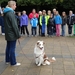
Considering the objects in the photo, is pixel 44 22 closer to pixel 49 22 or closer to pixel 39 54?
pixel 49 22

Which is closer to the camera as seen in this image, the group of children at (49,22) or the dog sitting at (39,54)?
the dog sitting at (39,54)

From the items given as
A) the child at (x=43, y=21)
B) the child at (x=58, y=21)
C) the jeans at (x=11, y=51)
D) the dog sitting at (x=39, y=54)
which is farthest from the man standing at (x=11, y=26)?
the child at (x=58, y=21)

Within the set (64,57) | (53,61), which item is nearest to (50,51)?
(64,57)

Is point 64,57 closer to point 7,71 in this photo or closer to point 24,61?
point 24,61

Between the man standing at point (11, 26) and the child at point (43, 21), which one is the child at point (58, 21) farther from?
the man standing at point (11, 26)

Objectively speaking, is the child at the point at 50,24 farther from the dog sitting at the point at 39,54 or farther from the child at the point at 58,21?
the dog sitting at the point at 39,54

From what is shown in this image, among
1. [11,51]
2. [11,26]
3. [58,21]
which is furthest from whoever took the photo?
[58,21]

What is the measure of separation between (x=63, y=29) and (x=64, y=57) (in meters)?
7.12

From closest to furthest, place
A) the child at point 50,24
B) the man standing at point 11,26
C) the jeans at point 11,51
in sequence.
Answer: the man standing at point 11,26 → the jeans at point 11,51 → the child at point 50,24

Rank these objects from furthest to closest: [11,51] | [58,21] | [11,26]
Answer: [58,21], [11,51], [11,26]

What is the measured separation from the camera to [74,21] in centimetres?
1642

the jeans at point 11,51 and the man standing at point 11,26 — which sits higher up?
the man standing at point 11,26

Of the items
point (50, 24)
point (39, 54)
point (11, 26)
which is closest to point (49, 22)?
point (50, 24)

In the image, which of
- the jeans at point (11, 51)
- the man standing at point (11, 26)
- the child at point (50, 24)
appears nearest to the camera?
the man standing at point (11, 26)
